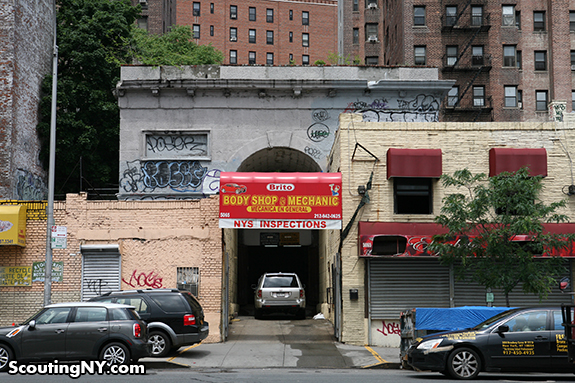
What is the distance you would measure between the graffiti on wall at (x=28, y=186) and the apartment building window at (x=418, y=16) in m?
28.3

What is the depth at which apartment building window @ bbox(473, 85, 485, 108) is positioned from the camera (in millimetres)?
44062

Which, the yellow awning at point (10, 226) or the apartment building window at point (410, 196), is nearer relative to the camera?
the yellow awning at point (10, 226)

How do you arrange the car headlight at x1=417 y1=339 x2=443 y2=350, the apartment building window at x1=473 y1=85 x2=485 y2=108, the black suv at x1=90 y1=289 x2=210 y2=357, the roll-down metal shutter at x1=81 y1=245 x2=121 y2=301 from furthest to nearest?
the apartment building window at x1=473 y1=85 x2=485 y2=108, the roll-down metal shutter at x1=81 y1=245 x2=121 y2=301, the black suv at x1=90 y1=289 x2=210 y2=357, the car headlight at x1=417 y1=339 x2=443 y2=350

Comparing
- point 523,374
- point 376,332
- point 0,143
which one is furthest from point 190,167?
point 523,374

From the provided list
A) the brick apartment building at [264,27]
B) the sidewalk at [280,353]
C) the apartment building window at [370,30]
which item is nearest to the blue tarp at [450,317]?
the sidewalk at [280,353]

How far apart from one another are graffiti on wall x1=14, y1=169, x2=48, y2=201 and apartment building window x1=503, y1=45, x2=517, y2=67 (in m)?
32.8

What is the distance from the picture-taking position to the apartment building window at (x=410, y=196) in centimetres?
1953

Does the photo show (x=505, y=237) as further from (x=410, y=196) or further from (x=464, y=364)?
(x=464, y=364)

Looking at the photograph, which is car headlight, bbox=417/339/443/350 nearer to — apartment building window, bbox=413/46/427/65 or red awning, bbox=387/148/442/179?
red awning, bbox=387/148/442/179

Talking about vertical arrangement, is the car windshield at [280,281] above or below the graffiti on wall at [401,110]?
below

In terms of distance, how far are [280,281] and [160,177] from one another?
7129mm

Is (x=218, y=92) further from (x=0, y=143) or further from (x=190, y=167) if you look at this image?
(x=0, y=143)

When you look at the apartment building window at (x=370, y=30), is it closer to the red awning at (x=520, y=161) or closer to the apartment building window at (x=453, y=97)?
the apartment building window at (x=453, y=97)

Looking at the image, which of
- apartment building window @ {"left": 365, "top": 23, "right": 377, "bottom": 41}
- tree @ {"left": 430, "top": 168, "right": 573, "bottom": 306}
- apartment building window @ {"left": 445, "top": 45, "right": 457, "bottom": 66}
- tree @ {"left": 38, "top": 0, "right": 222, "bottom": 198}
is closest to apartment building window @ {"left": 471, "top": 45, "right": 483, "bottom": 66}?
apartment building window @ {"left": 445, "top": 45, "right": 457, "bottom": 66}
